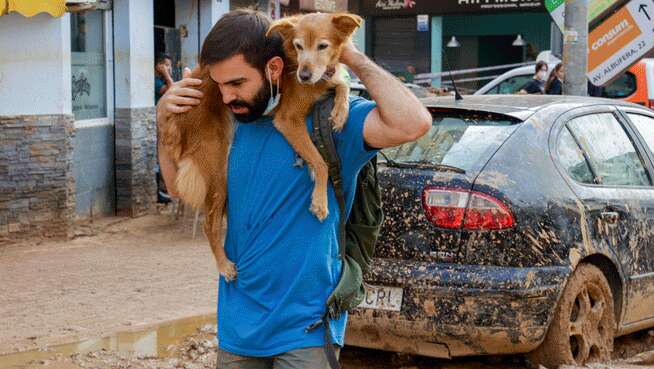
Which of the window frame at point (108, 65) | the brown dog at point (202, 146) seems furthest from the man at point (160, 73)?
the brown dog at point (202, 146)

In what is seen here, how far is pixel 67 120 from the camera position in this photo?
10.8 m

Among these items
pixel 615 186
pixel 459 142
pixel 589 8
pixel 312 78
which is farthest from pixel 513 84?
pixel 312 78

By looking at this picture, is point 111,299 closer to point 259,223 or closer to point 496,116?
point 496,116

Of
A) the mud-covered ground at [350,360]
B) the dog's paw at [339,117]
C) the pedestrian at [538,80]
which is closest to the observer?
the dog's paw at [339,117]

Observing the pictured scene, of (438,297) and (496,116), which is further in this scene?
(496,116)

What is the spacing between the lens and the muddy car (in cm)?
534

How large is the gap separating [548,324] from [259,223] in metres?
2.53

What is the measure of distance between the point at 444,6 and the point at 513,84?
13.1 metres

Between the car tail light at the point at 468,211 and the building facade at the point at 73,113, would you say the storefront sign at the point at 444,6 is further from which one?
the car tail light at the point at 468,211

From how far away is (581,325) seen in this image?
227 inches

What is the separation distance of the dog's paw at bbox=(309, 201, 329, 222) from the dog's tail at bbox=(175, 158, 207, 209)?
1.42ft

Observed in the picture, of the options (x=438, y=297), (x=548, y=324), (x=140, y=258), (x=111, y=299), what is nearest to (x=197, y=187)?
(x=438, y=297)

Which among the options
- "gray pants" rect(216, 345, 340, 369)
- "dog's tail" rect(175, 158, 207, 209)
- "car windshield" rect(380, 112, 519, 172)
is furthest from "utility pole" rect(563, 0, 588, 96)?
"gray pants" rect(216, 345, 340, 369)

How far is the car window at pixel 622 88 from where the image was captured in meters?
16.1
